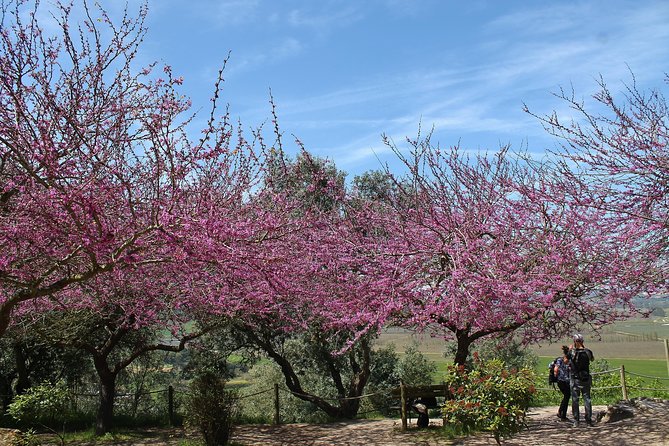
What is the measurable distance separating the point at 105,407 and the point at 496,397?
372 inches

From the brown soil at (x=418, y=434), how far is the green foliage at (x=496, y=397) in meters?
1.21

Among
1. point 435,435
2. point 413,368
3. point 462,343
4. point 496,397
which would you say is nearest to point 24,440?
point 435,435

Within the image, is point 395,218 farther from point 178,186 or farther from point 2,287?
point 2,287

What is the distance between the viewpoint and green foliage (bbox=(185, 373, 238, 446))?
10.1m

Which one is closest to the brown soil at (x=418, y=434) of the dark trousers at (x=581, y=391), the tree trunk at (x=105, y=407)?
the dark trousers at (x=581, y=391)

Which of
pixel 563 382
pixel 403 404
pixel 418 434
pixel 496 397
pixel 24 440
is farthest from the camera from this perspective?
pixel 563 382

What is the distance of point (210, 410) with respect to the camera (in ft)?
33.3

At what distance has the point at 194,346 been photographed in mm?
14859

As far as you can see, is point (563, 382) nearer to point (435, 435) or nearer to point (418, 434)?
point (435, 435)

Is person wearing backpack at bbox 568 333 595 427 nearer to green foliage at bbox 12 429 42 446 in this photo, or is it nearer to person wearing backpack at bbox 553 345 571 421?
person wearing backpack at bbox 553 345 571 421

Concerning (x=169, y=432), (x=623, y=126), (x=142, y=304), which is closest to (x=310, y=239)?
(x=142, y=304)

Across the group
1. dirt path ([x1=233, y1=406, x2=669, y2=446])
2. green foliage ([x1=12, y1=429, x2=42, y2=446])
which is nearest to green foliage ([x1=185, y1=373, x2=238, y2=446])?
dirt path ([x1=233, y1=406, x2=669, y2=446])

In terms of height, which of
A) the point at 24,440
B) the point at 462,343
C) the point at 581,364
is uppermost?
the point at 462,343

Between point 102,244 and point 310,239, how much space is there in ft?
23.8
